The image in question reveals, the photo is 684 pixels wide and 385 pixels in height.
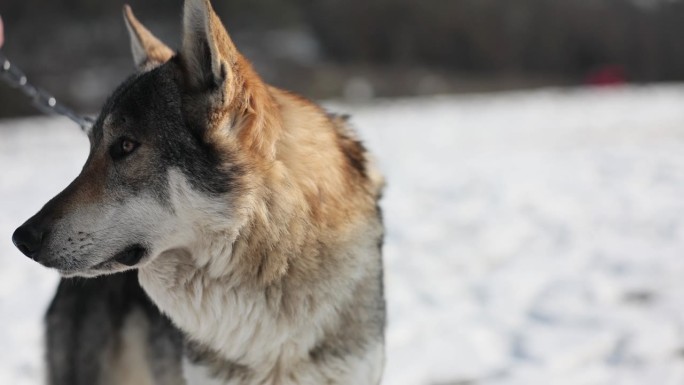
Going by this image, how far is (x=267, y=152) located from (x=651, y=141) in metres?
9.32

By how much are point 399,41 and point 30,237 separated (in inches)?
1047

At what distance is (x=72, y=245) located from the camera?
7.80 feet

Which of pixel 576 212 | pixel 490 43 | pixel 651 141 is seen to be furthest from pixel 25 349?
pixel 490 43

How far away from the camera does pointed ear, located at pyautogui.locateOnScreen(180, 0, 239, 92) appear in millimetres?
2266

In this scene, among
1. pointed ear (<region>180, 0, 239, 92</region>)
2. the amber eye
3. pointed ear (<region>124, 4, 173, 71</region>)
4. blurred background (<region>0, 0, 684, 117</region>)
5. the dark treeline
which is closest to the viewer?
pointed ear (<region>180, 0, 239, 92</region>)

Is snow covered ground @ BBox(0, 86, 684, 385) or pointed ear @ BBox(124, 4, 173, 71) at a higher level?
pointed ear @ BBox(124, 4, 173, 71)

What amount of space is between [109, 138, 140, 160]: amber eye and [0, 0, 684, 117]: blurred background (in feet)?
67.9

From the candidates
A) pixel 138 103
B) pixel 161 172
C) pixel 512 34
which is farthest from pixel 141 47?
pixel 512 34

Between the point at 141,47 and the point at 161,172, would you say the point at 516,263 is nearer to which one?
the point at 141,47

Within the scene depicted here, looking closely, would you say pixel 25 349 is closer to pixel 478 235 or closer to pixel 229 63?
pixel 229 63

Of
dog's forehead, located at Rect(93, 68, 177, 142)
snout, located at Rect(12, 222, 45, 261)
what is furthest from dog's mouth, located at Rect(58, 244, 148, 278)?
dog's forehead, located at Rect(93, 68, 177, 142)

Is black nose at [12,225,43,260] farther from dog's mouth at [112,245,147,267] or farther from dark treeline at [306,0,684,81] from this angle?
dark treeline at [306,0,684,81]

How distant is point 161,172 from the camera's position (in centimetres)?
247

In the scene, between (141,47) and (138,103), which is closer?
(138,103)
